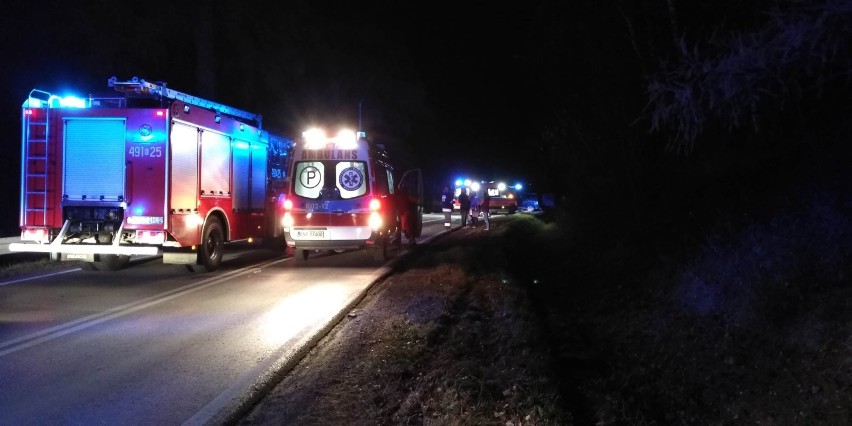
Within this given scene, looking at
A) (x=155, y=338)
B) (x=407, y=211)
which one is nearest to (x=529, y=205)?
(x=407, y=211)

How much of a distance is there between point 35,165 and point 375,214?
21.5ft

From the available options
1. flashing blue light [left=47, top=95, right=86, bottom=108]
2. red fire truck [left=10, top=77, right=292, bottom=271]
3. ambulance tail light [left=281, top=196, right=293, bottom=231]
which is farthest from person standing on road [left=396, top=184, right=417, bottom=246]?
flashing blue light [left=47, top=95, right=86, bottom=108]

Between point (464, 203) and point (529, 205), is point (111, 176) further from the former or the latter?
point (529, 205)

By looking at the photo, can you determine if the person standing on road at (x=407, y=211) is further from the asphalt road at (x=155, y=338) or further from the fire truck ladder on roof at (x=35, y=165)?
the fire truck ladder on roof at (x=35, y=165)

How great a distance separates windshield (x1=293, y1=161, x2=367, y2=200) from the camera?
1373 cm

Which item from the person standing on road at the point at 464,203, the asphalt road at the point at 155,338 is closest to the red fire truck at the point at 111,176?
the asphalt road at the point at 155,338

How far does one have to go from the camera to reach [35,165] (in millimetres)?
11984

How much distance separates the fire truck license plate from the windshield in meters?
0.71

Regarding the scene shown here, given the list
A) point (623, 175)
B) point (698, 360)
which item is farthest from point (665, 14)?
point (698, 360)

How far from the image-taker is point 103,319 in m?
8.50

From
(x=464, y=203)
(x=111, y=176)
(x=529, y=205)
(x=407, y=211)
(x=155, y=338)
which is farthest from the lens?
(x=529, y=205)

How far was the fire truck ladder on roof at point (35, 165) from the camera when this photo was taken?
1193cm

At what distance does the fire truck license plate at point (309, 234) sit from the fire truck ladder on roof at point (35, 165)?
15.4ft

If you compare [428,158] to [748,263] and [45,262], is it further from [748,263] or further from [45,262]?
[748,263]
